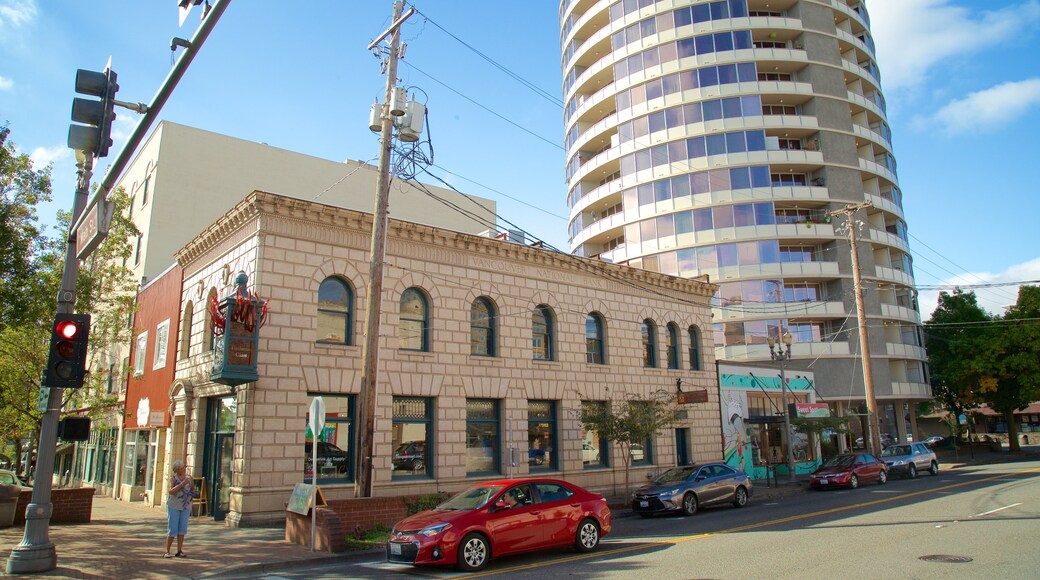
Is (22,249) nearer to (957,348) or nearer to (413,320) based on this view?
(413,320)

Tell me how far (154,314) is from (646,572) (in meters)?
22.6

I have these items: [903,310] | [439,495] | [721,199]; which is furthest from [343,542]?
[903,310]

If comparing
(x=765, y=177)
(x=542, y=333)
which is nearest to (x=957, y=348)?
(x=765, y=177)

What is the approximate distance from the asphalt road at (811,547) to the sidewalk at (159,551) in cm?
87

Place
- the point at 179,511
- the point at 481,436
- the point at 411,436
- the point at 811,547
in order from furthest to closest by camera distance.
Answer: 1. the point at 481,436
2. the point at 411,436
3. the point at 179,511
4. the point at 811,547

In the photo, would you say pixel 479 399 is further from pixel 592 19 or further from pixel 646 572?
pixel 592 19

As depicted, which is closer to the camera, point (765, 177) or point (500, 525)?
point (500, 525)

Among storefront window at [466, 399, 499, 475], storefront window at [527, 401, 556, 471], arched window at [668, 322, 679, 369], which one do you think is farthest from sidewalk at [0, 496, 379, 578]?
arched window at [668, 322, 679, 369]

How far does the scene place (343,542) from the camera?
13.6 meters

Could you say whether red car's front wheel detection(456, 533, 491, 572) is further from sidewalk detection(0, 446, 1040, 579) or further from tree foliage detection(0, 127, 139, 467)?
tree foliage detection(0, 127, 139, 467)

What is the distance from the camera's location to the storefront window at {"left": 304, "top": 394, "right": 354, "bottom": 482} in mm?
17969

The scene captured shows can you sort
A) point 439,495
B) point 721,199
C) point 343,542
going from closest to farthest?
point 343,542 → point 439,495 → point 721,199

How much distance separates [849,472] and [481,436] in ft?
51.6

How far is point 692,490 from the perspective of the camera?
1972 cm
